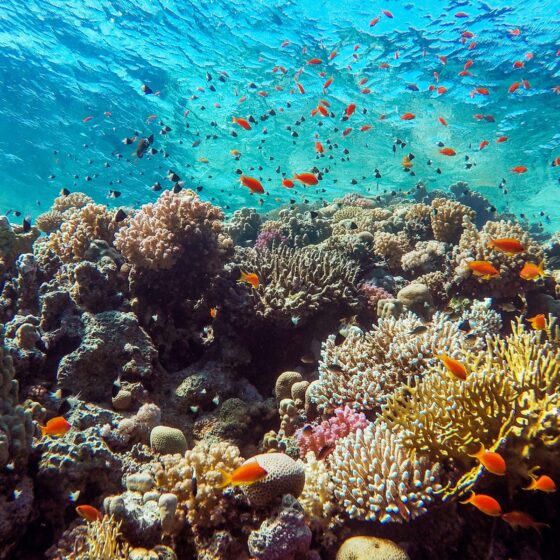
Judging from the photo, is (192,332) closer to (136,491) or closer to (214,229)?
(214,229)

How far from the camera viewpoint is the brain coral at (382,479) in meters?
3.22

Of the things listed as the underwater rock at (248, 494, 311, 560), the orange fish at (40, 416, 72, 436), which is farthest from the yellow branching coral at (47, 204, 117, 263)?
the underwater rock at (248, 494, 311, 560)

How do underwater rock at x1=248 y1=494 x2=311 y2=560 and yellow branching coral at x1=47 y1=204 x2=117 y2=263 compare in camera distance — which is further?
yellow branching coral at x1=47 y1=204 x2=117 y2=263

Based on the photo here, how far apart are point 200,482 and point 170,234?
3.92 m

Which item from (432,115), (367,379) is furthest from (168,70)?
(367,379)

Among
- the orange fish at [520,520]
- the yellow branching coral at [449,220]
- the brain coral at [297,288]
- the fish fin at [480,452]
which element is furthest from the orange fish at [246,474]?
the yellow branching coral at [449,220]

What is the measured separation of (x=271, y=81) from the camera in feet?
76.8

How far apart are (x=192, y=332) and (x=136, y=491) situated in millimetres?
3145

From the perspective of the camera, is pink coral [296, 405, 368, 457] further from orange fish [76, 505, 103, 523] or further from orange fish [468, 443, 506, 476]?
orange fish [76, 505, 103, 523]

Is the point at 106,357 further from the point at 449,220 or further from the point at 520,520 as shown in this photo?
the point at 449,220

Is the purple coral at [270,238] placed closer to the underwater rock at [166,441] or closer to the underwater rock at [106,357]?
the underwater rock at [106,357]

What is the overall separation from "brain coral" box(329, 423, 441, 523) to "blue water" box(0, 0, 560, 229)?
11.4 meters

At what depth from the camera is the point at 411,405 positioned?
3.66m

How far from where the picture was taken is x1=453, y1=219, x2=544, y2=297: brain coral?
6.91 metres
